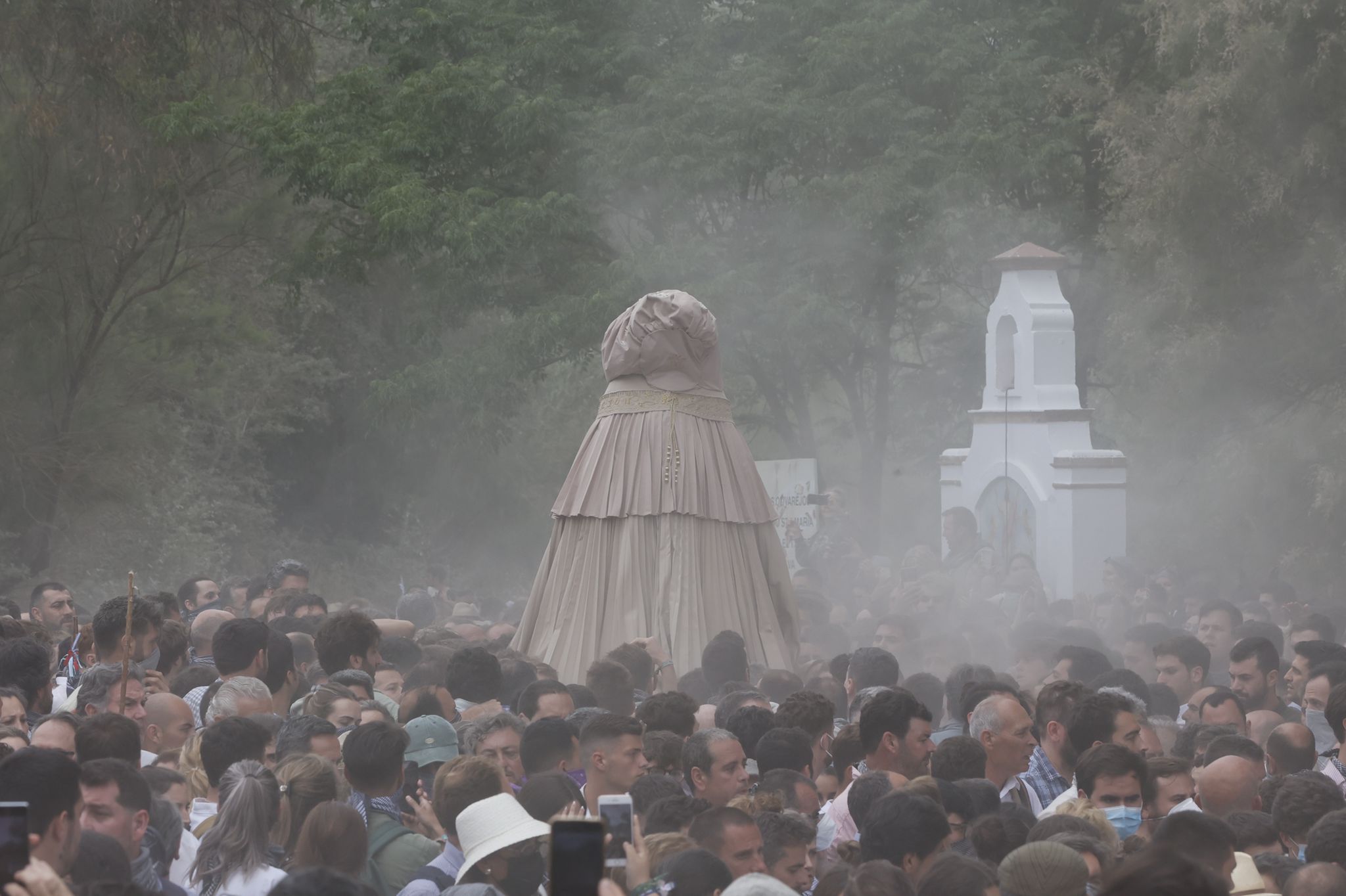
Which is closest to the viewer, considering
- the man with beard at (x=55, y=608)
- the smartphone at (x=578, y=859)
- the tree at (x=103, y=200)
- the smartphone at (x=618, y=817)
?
the smartphone at (x=578, y=859)

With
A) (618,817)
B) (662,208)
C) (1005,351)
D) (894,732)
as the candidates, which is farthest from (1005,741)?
(662,208)

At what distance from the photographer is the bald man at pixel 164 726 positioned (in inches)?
292

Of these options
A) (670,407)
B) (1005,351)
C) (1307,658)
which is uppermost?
(1005,351)

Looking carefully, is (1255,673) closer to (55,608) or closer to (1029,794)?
(1029,794)

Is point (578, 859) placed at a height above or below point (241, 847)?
above

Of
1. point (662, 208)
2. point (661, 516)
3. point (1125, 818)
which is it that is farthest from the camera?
point (662, 208)

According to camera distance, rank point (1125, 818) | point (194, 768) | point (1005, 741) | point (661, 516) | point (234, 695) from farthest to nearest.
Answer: point (661, 516) < point (234, 695) < point (1005, 741) < point (194, 768) < point (1125, 818)

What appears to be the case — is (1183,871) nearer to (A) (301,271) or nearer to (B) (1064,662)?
(B) (1064,662)

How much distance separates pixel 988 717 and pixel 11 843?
454 cm

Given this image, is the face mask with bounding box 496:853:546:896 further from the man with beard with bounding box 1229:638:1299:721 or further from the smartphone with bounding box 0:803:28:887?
the man with beard with bounding box 1229:638:1299:721

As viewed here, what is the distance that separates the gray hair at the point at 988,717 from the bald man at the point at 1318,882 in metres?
2.10

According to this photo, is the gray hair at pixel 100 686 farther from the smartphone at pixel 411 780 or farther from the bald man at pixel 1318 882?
the bald man at pixel 1318 882

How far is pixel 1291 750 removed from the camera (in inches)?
290

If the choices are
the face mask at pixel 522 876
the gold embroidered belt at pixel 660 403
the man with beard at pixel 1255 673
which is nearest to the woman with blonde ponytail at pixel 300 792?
the face mask at pixel 522 876
